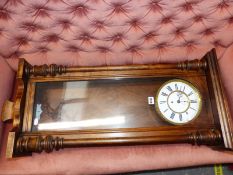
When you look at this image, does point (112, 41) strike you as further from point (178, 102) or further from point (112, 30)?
point (178, 102)

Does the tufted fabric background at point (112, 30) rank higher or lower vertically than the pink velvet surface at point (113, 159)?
higher

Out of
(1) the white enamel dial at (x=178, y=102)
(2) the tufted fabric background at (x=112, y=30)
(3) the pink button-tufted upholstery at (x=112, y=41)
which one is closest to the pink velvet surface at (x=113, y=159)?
(3) the pink button-tufted upholstery at (x=112, y=41)

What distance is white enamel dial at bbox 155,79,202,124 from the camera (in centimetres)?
85

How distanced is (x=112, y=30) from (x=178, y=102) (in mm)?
398

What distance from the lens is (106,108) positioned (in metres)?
0.89

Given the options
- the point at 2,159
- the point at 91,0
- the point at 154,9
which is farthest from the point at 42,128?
the point at 154,9

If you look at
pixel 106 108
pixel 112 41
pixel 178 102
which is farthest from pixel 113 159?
pixel 112 41

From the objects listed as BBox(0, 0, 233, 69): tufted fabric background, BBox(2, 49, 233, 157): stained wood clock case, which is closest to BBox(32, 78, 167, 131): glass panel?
BBox(2, 49, 233, 157): stained wood clock case

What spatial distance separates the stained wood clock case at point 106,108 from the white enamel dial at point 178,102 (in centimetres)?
3

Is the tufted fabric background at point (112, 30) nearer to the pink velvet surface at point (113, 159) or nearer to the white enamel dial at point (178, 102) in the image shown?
the white enamel dial at point (178, 102)

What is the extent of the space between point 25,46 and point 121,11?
436 mm

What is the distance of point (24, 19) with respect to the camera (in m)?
0.82

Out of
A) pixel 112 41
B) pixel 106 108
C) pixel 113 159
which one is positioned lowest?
pixel 113 159

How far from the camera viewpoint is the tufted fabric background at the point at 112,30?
81 centimetres
